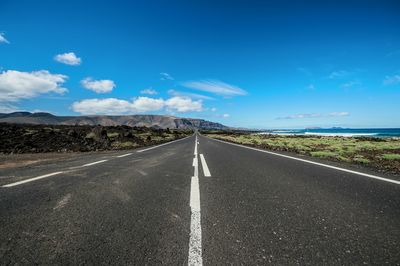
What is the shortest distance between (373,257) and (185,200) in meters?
2.95

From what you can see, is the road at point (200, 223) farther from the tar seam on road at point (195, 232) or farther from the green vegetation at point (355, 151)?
the green vegetation at point (355, 151)

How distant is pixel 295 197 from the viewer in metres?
4.55

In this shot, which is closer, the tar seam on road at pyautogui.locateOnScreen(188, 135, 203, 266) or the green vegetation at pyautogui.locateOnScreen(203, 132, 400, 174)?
the tar seam on road at pyautogui.locateOnScreen(188, 135, 203, 266)

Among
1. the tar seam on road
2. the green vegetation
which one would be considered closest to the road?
the tar seam on road

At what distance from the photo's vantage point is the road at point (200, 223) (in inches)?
94.8

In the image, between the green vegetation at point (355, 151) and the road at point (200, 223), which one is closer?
the road at point (200, 223)

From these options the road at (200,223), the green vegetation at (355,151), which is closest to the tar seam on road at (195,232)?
the road at (200,223)

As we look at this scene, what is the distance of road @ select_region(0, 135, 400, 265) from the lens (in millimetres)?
2408

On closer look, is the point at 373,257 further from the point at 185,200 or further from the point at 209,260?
the point at 185,200

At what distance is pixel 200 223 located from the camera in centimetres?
328

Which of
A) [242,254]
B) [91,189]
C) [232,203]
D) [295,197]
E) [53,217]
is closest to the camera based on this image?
[242,254]

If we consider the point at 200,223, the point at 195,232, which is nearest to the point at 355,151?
the point at 200,223

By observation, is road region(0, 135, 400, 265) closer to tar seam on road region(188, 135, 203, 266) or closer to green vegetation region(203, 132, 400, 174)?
tar seam on road region(188, 135, 203, 266)

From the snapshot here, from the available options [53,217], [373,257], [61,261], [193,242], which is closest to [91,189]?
[53,217]
